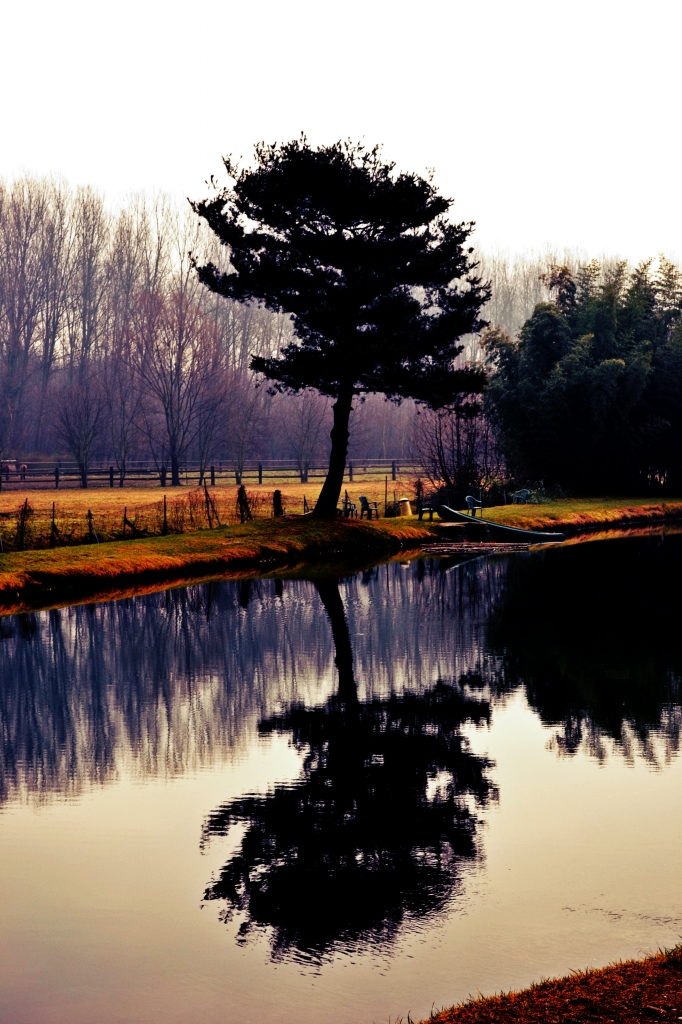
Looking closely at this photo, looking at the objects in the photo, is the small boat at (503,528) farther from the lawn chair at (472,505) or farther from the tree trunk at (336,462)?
the tree trunk at (336,462)

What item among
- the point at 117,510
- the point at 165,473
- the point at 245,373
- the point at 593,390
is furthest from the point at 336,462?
the point at 245,373

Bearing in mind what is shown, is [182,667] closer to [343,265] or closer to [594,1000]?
[594,1000]

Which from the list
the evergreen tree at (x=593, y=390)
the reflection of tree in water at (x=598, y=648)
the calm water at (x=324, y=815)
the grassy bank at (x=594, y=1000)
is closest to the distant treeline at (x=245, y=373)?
the evergreen tree at (x=593, y=390)

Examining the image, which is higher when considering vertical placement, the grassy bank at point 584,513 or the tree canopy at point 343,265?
the tree canopy at point 343,265

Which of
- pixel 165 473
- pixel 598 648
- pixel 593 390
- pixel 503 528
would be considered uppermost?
pixel 593 390

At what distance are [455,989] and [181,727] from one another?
23.2 ft

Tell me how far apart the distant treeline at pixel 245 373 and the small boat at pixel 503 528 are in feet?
12.1

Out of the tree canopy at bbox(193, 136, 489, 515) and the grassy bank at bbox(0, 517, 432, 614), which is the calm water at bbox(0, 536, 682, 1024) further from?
the tree canopy at bbox(193, 136, 489, 515)

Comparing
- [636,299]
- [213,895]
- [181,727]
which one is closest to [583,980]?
[213,895]

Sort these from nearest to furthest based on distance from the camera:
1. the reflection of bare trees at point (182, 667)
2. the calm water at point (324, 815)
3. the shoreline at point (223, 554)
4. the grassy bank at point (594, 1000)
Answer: the grassy bank at point (594, 1000) → the calm water at point (324, 815) → the reflection of bare trees at point (182, 667) → the shoreline at point (223, 554)

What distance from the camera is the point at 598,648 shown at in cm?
1864

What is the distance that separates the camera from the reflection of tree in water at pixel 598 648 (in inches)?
534

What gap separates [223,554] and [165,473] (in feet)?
155

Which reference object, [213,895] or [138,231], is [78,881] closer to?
[213,895]
